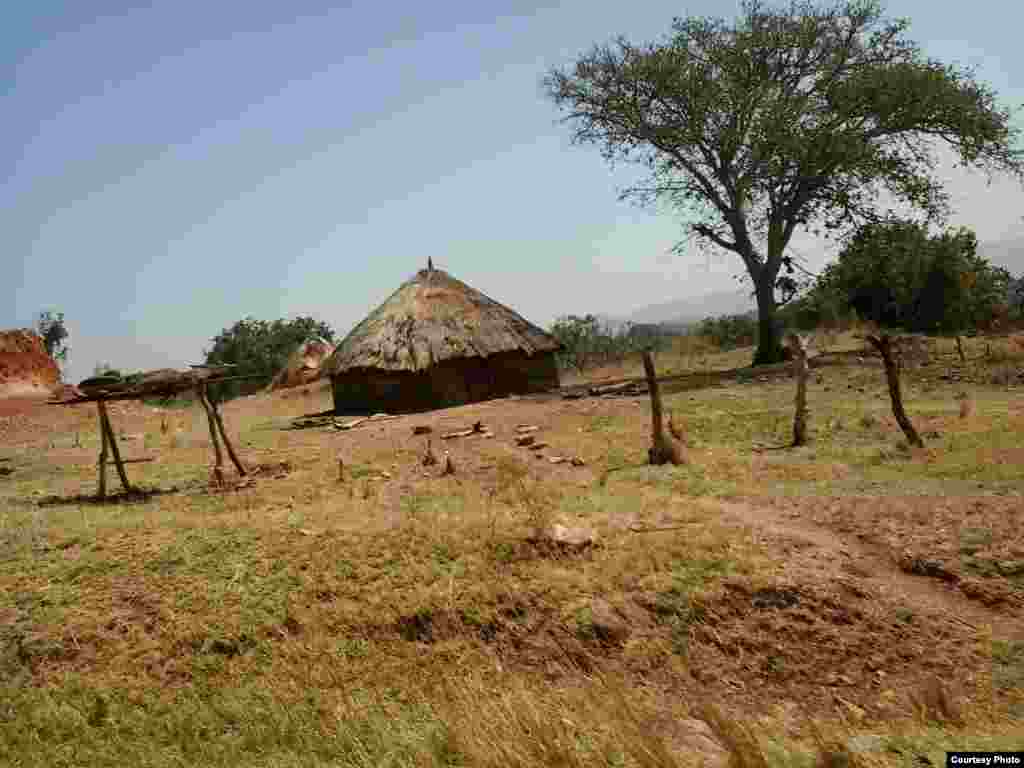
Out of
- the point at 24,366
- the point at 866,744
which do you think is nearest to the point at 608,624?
the point at 866,744

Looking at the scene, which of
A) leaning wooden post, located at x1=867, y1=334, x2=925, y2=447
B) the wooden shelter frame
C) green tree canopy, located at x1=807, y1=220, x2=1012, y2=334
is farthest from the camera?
green tree canopy, located at x1=807, y1=220, x2=1012, y2=334

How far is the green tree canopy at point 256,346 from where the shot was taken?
33.8 meters

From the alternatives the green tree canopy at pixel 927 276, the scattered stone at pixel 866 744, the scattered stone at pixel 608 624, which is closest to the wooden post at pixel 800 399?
the scattered stone at pixel 608 624

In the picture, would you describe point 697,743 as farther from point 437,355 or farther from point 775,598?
point 437,355

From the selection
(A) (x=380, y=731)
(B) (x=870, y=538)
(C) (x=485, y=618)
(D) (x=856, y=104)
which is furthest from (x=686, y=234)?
(A) (x=380, y=731)

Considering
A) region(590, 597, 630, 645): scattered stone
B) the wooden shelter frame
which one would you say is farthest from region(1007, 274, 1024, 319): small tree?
the wooden shelter frame

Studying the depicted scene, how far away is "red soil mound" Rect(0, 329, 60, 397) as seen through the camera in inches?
818

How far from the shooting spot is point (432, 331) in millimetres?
18828

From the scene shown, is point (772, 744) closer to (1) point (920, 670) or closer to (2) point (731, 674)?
(2) point (731, 674)

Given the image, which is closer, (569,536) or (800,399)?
(569,536)

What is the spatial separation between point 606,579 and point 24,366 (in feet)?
66.5

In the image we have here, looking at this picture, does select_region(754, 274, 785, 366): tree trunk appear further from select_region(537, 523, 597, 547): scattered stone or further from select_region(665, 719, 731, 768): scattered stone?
select_region(665, 719, 731, 768): scattered stone

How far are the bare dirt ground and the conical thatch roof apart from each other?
26.0 ft

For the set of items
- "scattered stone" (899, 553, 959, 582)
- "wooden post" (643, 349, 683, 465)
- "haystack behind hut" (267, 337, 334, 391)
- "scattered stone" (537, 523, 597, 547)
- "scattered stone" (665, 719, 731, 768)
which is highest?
"haystack behind hut" (267, 337, 334, 391)
